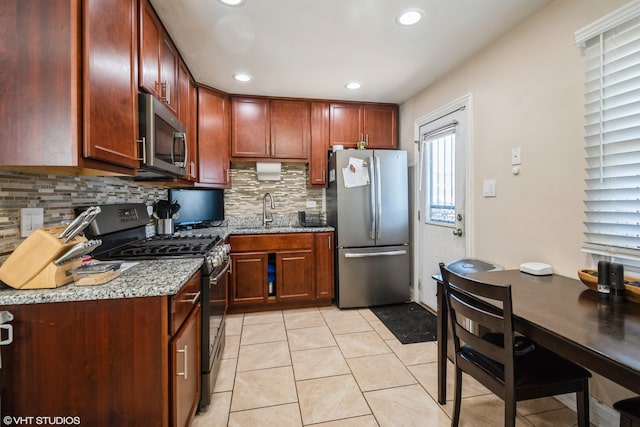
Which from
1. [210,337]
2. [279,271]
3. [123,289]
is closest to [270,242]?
[279,271]

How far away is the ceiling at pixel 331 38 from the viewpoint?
Answer: 1771 millimetres

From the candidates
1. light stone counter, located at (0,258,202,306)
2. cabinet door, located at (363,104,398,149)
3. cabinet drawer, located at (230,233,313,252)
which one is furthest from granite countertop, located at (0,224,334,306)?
cabinet door, located at (363,104,398,149)

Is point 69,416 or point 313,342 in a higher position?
point 69,416

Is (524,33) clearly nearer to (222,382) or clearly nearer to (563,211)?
(563,211)

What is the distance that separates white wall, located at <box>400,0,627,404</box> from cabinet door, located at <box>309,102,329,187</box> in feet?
4.93

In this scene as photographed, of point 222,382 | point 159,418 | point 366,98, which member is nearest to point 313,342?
point 222,382

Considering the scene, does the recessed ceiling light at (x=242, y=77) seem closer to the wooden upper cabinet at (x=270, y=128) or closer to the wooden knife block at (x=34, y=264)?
the wooden upper cabinet at (x=270, y=128)

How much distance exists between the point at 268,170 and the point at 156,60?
1.72 meters

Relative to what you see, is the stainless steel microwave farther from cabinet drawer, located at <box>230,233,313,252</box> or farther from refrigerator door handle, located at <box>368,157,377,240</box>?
refrigerator door handle, located at <box>368,157,377,240</box>

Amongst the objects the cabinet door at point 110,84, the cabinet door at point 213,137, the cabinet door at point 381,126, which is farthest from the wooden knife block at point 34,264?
the cabinet door at point 381,126

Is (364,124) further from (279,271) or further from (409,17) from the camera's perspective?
(279,271)

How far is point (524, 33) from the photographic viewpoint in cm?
193

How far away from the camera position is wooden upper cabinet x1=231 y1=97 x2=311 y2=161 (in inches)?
128

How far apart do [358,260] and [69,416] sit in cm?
249
